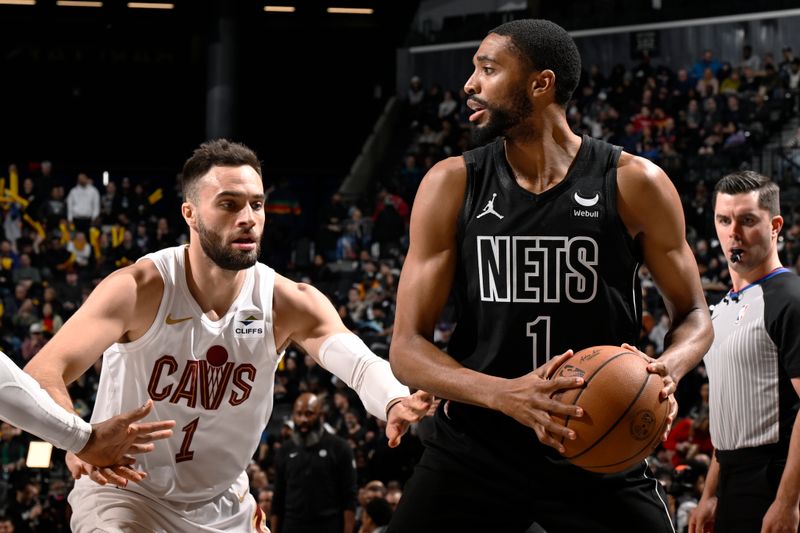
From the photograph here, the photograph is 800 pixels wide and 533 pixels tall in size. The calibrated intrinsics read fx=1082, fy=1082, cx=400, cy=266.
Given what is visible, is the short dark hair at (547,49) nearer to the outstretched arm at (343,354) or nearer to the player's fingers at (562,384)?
the player's fingers at (562,384)

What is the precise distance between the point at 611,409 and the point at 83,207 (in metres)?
16.9

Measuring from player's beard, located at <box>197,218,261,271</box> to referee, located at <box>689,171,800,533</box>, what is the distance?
6.48 feet

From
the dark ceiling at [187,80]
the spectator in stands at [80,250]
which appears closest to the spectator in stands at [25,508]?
the spectator in stands at [80,250]

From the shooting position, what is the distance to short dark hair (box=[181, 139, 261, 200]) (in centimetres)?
446

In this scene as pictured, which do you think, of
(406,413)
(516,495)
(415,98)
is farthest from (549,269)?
(415,98)

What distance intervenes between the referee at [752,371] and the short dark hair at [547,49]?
1.46 metres

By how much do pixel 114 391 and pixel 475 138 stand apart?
1857 millimetres

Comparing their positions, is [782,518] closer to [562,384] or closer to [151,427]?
[562,384]

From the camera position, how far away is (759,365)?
14.5 ft

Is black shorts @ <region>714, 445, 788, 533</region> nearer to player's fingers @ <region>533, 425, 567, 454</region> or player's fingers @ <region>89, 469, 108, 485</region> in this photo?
player's fingers @ <region>533, 425, 567, 454</region>

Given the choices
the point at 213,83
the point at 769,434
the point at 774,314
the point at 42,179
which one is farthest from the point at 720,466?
the point at 213,83

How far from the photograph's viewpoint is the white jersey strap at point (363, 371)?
13.3 ft

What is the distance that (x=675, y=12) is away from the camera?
20.8 m

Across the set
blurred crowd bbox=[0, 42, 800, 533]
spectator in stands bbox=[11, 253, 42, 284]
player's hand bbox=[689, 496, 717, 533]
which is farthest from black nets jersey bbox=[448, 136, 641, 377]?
spectator in stands bbox=[11, 253, 42, 284]
